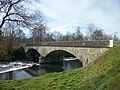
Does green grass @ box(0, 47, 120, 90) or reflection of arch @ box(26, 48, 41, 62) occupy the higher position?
green grass @ box(0, 47, 120, 90)

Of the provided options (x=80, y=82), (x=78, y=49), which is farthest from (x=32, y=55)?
(x=80, y=82)

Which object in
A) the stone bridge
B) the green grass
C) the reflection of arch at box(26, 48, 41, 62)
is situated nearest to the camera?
the green grass

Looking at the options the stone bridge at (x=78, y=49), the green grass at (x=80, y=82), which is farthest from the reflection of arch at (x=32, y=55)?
the green grass at (x=80, y=82)

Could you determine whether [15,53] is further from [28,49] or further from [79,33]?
[79,33]

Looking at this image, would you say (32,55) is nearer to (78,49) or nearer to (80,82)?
(78,49)

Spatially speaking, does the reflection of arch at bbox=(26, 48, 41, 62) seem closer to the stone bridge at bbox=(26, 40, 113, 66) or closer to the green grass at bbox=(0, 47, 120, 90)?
the stone bridge at bbox=(26, 40, 113, 66)

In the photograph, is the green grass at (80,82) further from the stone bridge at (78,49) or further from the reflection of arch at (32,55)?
the reflection of arch at (32,55)

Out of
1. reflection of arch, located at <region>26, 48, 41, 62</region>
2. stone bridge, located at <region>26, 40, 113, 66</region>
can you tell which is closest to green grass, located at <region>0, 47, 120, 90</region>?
stone bridge, located at <region>26, 40, 113, 66</region>

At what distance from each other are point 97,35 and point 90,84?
63275mm

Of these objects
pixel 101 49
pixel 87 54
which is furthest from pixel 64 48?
pixel 101 49

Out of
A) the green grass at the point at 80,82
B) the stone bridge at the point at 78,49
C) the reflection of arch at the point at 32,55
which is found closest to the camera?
the green grass at the point at 80,82

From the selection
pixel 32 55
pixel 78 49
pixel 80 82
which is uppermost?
pixel 78 49

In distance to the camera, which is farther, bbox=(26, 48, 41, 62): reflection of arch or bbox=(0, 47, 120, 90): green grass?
bbox=(26, 48, 41, 62): reflection of arch

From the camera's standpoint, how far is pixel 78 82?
988 cm
